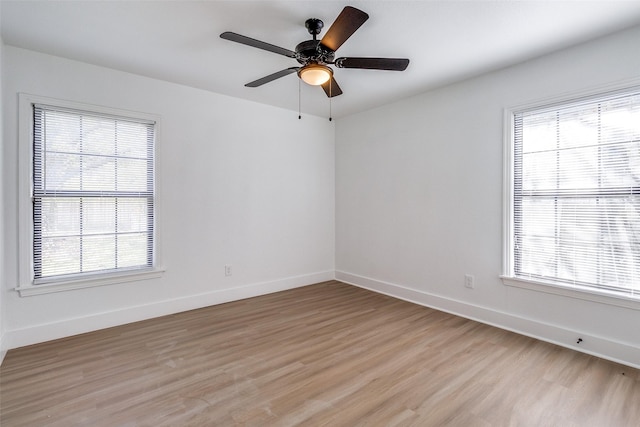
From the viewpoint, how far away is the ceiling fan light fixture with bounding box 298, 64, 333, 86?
2248 mm

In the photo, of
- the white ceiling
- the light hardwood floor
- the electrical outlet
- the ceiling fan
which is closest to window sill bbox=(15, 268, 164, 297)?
the light hardwood floor

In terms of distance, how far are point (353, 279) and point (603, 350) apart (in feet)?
9.52

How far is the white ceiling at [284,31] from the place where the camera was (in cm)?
213

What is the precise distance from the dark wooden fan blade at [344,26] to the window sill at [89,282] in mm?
2919

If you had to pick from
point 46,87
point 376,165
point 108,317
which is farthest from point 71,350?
point 376,165

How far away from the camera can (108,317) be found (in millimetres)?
3131

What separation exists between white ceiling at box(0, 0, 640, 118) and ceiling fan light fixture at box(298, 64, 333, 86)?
35cm

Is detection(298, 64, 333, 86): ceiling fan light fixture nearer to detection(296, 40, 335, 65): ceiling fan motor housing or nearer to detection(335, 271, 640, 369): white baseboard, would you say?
detection(296, 40, 335, 65): ceiling fan motor housing

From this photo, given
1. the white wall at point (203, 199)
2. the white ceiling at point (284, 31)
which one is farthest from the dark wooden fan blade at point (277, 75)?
the white wall at point (203, 199)

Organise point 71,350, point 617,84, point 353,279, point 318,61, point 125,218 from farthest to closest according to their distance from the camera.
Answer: point 353,279, point 125,218, point 71,350, point 617,84, point 318,61

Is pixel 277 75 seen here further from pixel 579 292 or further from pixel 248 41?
pixel 579 292

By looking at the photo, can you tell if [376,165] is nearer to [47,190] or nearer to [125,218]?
[125,218]

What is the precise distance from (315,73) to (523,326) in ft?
9.85

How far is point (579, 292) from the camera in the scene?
8.64 feet
